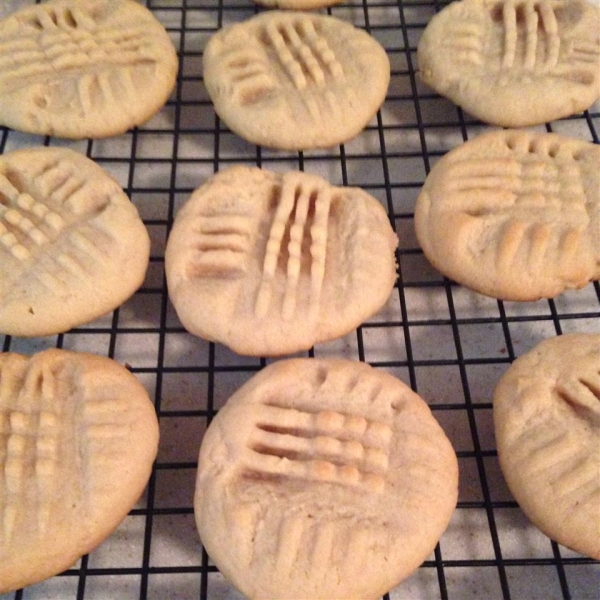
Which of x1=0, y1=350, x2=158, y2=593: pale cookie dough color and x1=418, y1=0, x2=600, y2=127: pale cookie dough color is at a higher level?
x1=418, y1=0, x2=600, y2=127: pale cookie dough color

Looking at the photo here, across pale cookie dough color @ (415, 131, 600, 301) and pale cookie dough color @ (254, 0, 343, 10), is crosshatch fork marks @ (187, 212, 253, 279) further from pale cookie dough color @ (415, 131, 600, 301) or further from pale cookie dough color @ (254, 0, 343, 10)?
pale cookie dough color @ (254, 0, 343, 10)

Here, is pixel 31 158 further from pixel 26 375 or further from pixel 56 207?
pixel 26 375

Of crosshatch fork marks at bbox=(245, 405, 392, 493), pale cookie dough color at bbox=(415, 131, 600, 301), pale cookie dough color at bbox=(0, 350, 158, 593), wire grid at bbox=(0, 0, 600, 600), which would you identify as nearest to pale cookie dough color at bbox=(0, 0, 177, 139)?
wire grid at bbox=(0, 0, 600, 600)

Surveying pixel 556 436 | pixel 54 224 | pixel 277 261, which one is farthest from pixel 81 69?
pixel 556 436

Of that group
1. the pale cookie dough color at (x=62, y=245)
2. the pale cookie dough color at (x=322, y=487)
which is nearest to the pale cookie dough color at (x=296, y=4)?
the pale cookie dough color at (x=62, y=245)

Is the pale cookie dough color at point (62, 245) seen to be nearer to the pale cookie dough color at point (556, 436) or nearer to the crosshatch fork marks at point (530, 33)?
the pale cookie dough color at point (556, 436)

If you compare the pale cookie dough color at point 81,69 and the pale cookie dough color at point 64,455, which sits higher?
the pale cookie dough color at point 81,69
